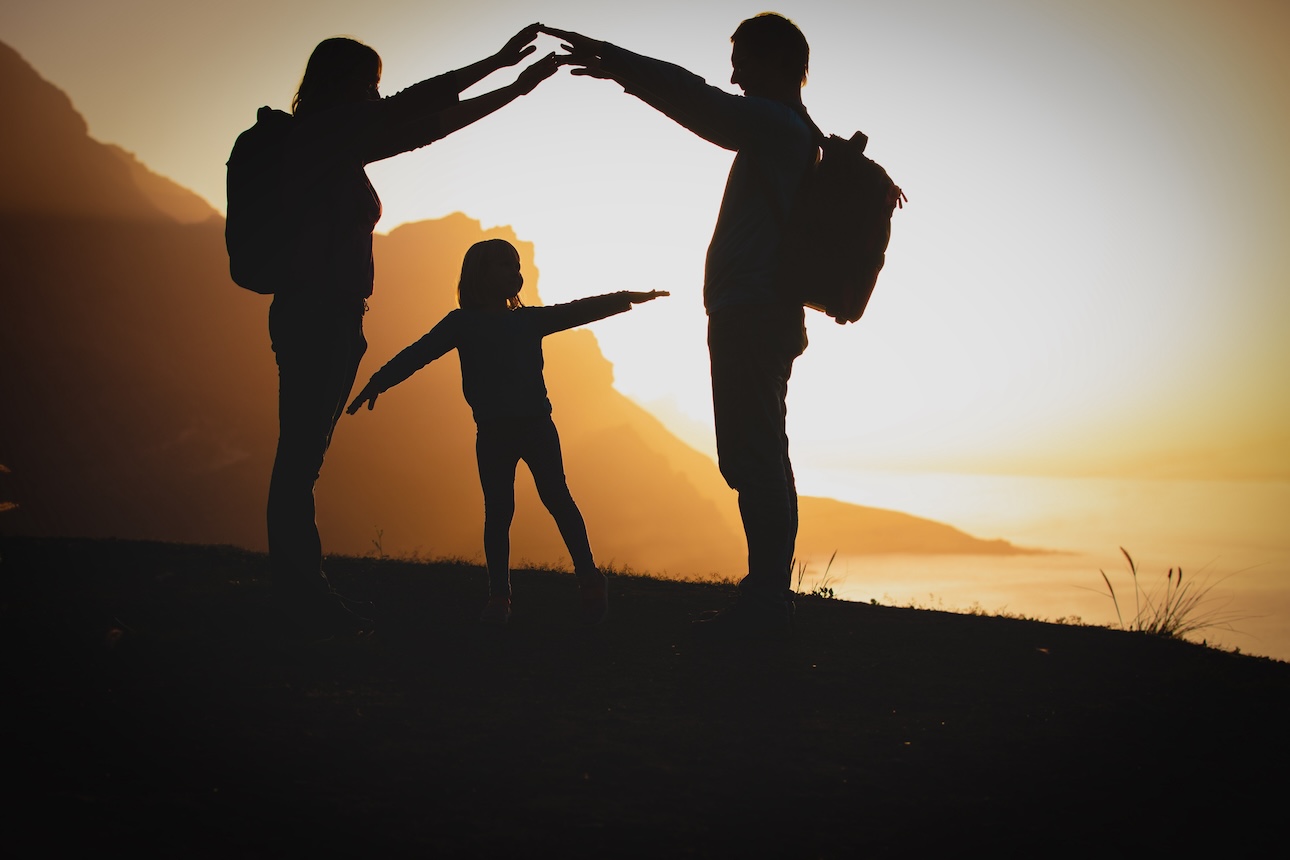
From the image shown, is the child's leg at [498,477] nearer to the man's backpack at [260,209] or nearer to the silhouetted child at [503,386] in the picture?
the silhouetted child at [503,386]

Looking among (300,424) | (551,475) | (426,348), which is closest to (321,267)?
(300,424)

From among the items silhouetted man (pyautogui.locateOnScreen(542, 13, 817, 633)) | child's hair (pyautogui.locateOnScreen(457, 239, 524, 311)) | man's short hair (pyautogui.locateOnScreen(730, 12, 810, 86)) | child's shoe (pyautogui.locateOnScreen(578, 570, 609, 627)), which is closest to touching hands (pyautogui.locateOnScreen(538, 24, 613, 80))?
silhouetted man (pyautogui.locateOnScreen(542, 13, 817, 633))

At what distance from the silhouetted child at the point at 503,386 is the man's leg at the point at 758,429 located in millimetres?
975

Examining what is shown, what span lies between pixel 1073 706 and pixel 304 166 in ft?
12.6

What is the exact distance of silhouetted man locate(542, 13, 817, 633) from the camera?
12.0 ft

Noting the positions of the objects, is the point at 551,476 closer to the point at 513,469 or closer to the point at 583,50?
the point at 513,469

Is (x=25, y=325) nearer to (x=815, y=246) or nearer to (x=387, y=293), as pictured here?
(x=387, y=293)

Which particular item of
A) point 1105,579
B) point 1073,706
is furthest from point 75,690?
point 1105,579

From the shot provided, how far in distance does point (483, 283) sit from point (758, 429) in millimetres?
1977

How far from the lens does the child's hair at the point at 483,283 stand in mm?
4840

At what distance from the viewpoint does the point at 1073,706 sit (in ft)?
10.6

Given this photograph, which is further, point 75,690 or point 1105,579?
point 1105,579

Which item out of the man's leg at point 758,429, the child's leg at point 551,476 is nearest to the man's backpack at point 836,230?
the man's leg at point 758,429

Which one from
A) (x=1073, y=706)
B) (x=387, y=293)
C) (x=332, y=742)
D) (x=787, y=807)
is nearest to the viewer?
(x=787, y=807)
